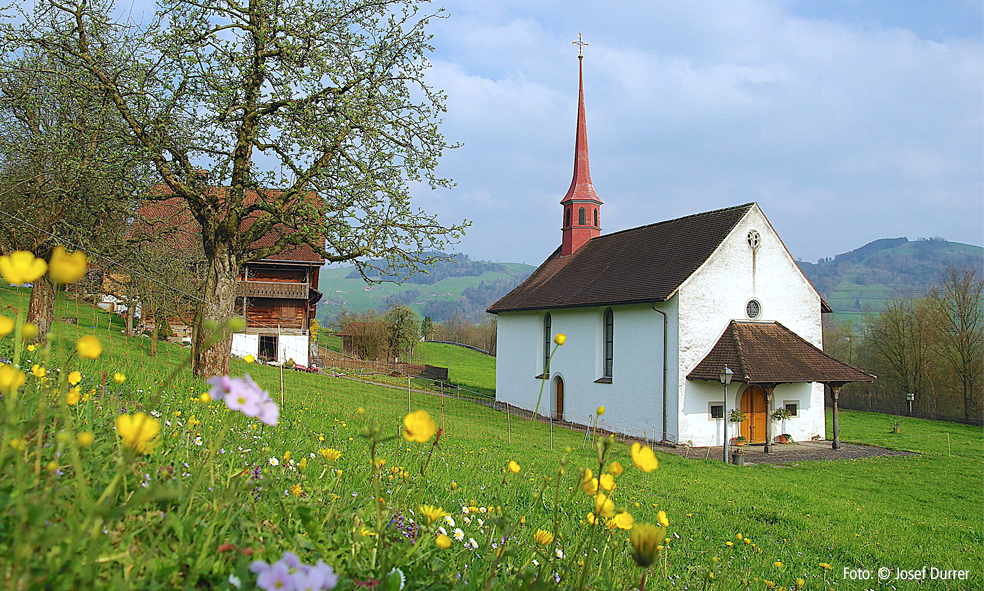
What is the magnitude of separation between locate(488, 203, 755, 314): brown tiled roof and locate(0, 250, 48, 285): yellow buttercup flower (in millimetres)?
20712

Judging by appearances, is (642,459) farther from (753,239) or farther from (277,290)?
(277,290)

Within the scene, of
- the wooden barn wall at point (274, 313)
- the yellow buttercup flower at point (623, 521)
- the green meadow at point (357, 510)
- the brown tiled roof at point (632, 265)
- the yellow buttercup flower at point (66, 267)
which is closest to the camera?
the yellow buttercup flower at point (66, 267)

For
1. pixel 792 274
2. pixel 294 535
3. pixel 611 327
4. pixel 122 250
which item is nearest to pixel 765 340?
pixel 792 274

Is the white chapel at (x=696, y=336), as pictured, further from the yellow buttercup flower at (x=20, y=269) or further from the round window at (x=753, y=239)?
the yellow buttercup flower at (x=20, y=269)

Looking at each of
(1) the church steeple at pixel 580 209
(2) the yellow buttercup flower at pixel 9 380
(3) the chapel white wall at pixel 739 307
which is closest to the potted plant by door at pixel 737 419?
(3) the chapel white wall at pixel 739 307

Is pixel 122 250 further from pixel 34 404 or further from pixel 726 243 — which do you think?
pixel 726 243

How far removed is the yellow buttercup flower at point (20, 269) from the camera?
1.05 m

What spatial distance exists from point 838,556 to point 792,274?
18.9 metres

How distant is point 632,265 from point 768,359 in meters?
6.78

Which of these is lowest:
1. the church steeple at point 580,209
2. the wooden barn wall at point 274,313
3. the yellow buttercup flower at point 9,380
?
the yellow buttercup flower at point 9,380

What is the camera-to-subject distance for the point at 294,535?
1884mm

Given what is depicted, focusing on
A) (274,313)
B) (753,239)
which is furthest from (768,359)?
(274,313)

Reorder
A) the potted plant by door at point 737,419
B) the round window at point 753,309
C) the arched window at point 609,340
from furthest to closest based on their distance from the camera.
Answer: the arched window at point 609,340, the round window at point 753,309, the potted plant by door at point 737,419

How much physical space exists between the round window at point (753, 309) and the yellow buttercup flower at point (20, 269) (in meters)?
23.8
